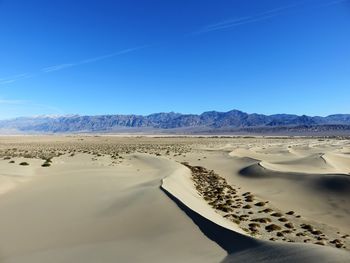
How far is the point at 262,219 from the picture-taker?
566 inches

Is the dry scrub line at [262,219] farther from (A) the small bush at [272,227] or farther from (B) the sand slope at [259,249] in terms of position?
(B) the sand slope at [259,249]

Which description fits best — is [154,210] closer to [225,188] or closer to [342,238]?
[342,238]

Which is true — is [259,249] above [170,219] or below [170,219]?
above

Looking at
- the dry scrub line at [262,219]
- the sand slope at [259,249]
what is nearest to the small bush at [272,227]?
the dry scrub line at [262,219]

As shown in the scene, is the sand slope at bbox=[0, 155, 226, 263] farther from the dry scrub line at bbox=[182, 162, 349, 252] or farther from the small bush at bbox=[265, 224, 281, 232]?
the small bush at bbox=[265, 224, 281, 232]

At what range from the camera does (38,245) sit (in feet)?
34.8

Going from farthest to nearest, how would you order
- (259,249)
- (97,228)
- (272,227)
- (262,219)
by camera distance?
(262,219) < (272,227) < (97,228) < (259,249)

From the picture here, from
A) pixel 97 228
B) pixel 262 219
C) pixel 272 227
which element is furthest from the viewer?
pixel 262 219

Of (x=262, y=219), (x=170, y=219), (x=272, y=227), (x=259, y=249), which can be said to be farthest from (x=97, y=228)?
(x=262, y=219)

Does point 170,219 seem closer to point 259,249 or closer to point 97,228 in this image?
point 97,228

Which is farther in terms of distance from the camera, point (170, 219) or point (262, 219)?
point (262, 219)

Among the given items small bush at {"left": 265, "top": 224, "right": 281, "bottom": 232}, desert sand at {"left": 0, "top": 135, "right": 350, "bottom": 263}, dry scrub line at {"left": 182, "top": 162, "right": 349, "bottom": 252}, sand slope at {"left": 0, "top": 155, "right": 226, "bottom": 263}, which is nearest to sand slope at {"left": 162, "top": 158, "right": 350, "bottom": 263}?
desert sand at {"left": 0, "top": 135, "right": 350, "bottom": 263}

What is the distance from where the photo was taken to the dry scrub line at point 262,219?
479 inches

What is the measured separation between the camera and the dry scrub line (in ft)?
39.9
